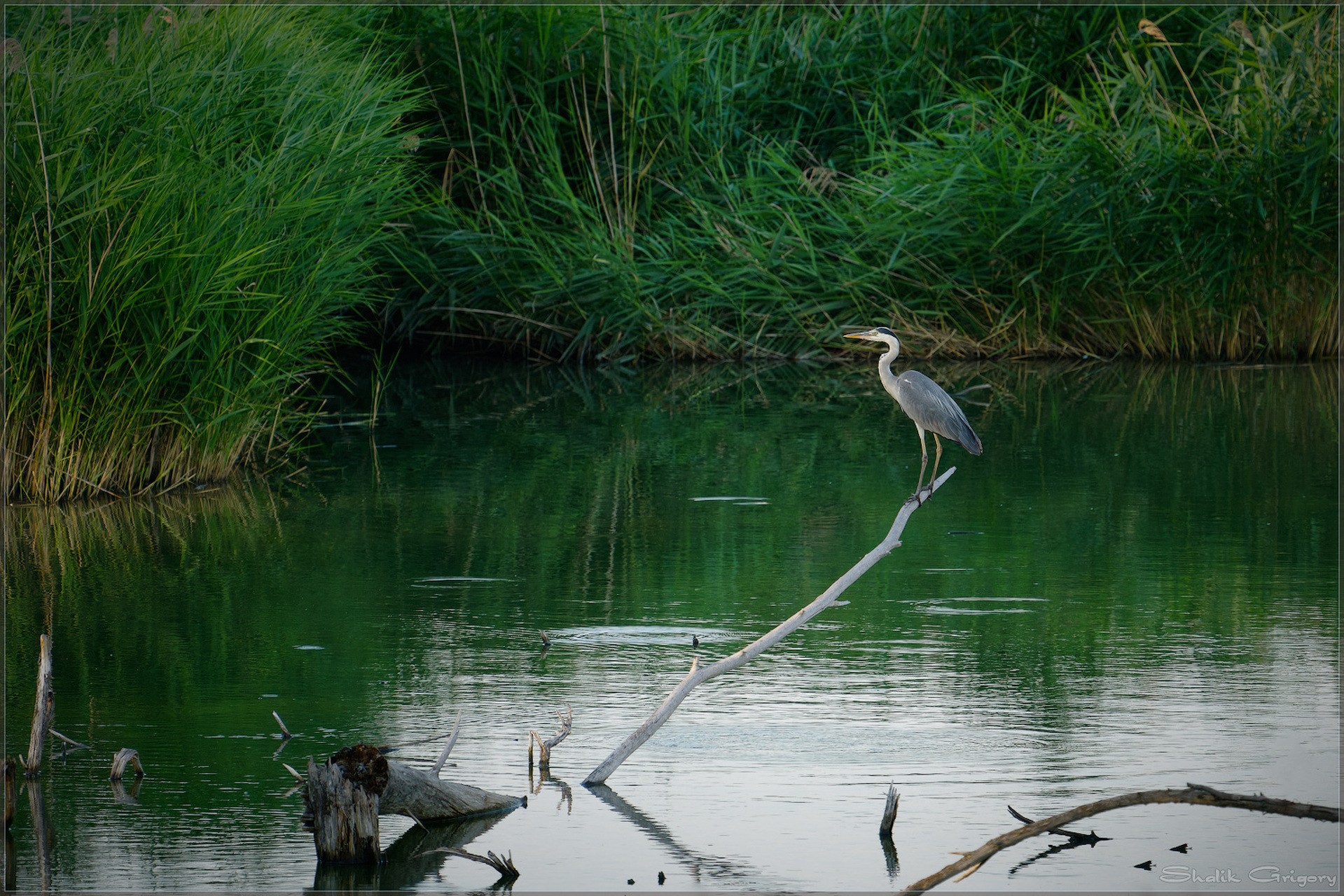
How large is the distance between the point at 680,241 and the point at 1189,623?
886 cm

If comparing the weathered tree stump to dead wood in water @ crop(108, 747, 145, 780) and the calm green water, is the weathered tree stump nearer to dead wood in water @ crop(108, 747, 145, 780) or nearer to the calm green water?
the calm green water

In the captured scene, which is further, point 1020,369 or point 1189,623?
point 1020,369

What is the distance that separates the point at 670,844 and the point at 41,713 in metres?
1.50

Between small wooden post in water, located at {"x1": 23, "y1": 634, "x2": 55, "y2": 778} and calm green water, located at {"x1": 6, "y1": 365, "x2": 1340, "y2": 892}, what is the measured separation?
0.22 ft

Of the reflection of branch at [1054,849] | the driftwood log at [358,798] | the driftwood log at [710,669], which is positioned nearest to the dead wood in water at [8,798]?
the driftwood log at [358,798]

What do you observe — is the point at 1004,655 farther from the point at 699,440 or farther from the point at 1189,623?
the point at 699,440

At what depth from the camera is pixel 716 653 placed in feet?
18.8

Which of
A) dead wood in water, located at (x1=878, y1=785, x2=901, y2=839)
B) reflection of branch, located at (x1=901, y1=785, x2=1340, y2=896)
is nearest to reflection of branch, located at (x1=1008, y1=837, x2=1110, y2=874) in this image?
dead wood in water, located at (x1=878, y1=785, x2=901, y2=839)

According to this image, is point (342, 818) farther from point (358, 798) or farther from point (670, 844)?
point (670, 844)

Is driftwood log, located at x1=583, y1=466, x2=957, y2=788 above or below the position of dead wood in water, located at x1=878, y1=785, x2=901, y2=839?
above

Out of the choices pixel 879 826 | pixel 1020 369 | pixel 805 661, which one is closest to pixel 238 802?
pixel 879 826

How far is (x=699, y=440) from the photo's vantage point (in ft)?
34.7

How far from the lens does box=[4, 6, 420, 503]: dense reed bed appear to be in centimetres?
757

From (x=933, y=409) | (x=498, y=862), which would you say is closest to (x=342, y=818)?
(x=498, y=862)
